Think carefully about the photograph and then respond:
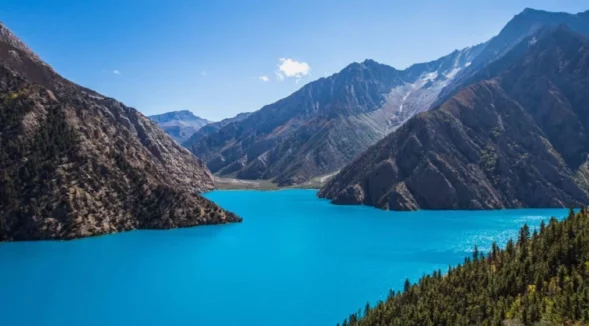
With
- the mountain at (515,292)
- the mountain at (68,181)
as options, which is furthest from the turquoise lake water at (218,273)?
the mountain at (515,292)

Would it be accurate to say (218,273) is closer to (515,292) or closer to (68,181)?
(515,292)

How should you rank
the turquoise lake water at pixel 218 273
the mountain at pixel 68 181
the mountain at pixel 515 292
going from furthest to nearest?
1. the mountain at pixel 68 181
2. the turquoise lake water at pixel 218 273
3. the mountain at pixel 515 292

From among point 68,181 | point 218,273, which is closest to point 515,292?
point 218,273

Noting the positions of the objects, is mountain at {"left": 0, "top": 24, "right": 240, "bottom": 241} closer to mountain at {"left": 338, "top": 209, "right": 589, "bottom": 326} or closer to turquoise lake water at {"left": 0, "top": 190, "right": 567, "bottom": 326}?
turquoise lake water at {"left": 0, "top": 190, "right": 567, "bottom": 326}

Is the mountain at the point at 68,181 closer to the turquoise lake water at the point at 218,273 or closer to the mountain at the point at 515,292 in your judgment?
the turquoise lake water at the point at 218,273

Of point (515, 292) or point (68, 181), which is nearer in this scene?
point (515, 292)
